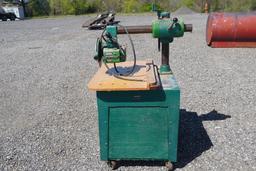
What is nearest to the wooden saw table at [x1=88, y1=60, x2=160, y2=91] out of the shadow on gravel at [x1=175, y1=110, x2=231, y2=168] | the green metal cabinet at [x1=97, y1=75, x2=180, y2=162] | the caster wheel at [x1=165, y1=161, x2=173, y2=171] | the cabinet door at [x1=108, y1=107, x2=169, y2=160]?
the green metal cabinet at [x1=97, y1=75, x2=180, y2=162]

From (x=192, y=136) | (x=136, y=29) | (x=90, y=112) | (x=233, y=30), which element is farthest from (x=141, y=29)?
(x=90, y=112)

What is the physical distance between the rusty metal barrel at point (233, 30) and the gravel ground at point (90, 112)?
1.44 metres

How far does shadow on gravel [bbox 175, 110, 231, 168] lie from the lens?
3115mm

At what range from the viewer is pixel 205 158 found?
3.06 metres

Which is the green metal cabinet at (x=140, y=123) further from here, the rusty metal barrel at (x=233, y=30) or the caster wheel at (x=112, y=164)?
the rusty metal barrel at (x=233, y=30)

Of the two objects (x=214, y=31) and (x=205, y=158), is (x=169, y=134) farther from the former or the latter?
(x=214, y=31)

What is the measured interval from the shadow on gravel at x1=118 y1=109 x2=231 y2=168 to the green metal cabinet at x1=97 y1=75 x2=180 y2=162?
0.60 ft

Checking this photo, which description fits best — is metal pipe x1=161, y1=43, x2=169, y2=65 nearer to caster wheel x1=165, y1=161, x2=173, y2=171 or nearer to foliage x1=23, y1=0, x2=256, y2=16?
caster wheel x1=165, y1=161, x2=173, y2=171

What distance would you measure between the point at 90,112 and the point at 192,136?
1.42m

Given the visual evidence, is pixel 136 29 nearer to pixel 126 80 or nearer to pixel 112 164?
pixel 126 80

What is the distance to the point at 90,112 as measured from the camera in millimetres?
4277

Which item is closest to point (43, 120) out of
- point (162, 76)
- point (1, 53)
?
point (162, 76)

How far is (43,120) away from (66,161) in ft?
3.62

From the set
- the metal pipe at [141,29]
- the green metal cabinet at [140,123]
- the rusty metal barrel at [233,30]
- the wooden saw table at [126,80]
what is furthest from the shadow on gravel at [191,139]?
the rusty metal barrel at [233,30]
